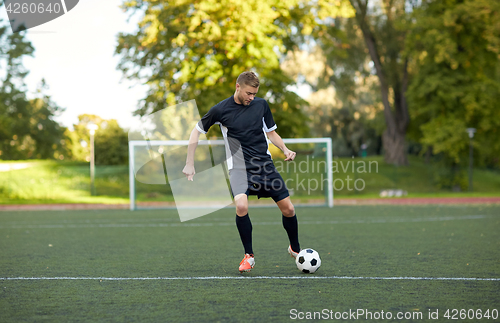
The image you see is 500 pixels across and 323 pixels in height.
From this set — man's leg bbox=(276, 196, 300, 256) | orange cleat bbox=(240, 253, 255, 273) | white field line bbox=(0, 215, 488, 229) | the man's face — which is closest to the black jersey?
the man's face

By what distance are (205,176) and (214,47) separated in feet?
15.4

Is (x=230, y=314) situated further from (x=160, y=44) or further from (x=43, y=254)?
(x=160, y=44)

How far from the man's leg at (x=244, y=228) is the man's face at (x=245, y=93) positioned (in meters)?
0.94

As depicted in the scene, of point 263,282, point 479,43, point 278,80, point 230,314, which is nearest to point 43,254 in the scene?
point 263,282

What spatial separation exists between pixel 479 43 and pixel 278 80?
10.8m

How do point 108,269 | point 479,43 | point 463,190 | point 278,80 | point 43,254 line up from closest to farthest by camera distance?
point 108,269 → point 43,254 → point 278,80 → point 479,43 → point 463,190

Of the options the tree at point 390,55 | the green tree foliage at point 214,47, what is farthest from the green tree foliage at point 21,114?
the tree at point 390,55

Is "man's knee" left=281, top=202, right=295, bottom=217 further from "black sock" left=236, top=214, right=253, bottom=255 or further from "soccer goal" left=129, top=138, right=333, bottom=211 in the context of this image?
"soccer goal" left=129, top=138, right=333, bottom=211

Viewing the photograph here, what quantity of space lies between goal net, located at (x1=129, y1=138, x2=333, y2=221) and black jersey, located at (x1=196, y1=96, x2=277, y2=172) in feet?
34.5

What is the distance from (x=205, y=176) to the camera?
1936 cm

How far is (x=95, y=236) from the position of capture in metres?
9.09

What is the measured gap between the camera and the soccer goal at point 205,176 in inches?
659

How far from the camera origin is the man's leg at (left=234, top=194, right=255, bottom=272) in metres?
5.20

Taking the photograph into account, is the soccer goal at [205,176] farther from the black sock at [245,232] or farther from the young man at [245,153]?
the young man at [245,153]
